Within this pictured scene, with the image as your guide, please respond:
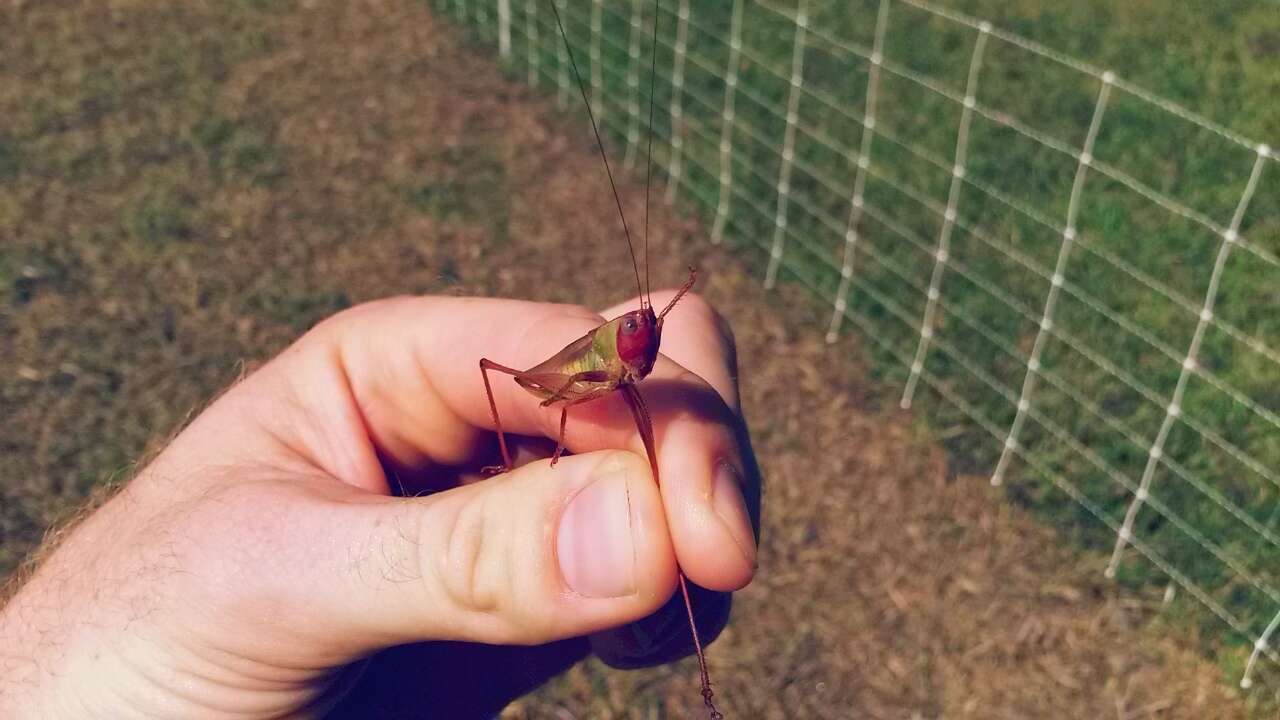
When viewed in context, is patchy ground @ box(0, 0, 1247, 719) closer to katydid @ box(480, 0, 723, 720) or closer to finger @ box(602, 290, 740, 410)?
finger @ box(602, 290, 740, 410)

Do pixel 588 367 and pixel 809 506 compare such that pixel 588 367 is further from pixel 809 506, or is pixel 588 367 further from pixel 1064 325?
pixel 1064 325

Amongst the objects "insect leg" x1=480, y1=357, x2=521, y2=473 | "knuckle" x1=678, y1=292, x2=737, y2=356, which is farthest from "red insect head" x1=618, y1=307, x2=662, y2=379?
"knuckle" x1=678, y1=292, x2=737, y2=356

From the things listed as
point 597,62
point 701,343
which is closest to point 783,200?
point 597,62

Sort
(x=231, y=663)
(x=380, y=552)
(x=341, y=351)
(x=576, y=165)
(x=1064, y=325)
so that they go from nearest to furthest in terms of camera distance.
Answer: (x=380, y=552) → (x=231, y=663) → (x=341, y=351) → (x=1064, y=325) → (x=576, y=165)

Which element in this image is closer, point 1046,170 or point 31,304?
point 31,304

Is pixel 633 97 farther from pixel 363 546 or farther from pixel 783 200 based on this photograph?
pixel 363 546

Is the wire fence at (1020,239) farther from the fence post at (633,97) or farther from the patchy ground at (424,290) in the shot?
the patchy ground at (424,290)

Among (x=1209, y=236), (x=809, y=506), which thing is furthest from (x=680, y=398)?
(x=1209, y=236)
